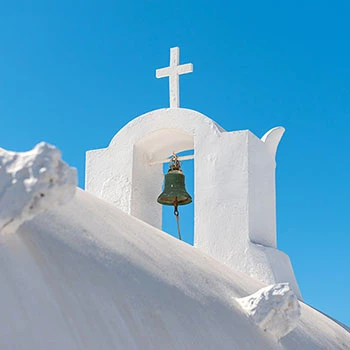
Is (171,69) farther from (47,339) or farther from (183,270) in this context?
(47,339)

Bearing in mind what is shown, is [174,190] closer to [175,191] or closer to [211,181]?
[175,191]

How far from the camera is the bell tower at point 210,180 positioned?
6.85m

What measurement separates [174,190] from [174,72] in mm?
1273

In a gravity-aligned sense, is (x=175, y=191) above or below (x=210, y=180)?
below

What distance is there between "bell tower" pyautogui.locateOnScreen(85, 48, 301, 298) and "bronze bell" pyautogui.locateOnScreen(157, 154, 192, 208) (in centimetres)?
16

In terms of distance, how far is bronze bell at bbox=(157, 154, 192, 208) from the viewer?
6.91 meters

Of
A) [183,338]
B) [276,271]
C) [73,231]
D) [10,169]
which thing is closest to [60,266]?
[73,231]

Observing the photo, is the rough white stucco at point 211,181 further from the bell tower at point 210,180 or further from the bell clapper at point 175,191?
the bell clapper at point 175,191

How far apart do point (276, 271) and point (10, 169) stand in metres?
3.84

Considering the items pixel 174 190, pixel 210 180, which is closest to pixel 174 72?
pixel 210 180

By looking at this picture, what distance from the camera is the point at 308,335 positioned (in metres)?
5.90

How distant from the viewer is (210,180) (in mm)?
7055

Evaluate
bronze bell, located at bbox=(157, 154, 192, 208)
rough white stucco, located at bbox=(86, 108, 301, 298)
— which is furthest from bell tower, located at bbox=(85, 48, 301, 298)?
bronze bell, located at bbox=(157, 154, 192, 208)

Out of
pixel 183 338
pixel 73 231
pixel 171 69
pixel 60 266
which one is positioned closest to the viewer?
pixel 60 266
